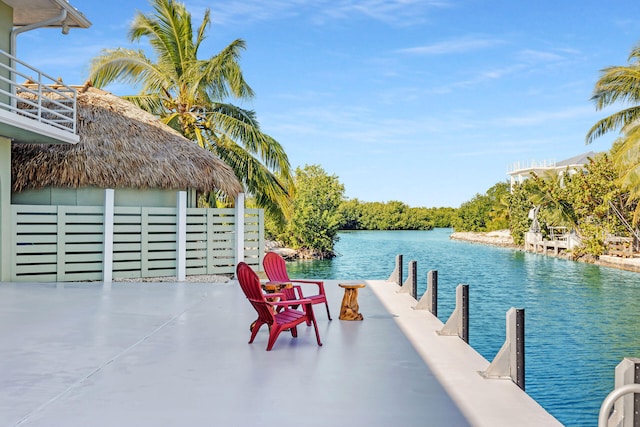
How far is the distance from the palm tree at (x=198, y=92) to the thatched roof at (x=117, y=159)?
3.77 meters

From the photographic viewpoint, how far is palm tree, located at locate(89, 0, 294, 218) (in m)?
18.7

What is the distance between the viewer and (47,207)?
40.7 ft

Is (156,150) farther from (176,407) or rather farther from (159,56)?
(176,407)

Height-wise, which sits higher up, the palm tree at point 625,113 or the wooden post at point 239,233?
the palm tree at point 625,113

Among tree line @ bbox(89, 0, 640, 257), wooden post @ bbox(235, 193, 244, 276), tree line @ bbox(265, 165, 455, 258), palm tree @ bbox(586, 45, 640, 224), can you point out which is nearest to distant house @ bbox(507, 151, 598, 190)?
tree line @ bbox(265, 165, 455, 258)

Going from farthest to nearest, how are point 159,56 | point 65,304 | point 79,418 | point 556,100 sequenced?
point 556,100 < point 159,56 < point 65,304 < point 79,418

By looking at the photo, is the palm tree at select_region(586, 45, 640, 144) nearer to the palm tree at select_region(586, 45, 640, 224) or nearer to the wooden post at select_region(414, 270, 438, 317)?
the palm tree at select_region(586, 45, 640, 224)

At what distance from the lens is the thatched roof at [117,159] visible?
42.9ft

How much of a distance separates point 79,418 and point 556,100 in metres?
51.6

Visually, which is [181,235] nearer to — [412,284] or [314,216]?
[412,284]

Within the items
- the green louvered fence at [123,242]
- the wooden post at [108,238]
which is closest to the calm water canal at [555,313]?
the green louvered fence at [123,242]

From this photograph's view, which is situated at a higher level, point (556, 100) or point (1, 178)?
point (556, 100)

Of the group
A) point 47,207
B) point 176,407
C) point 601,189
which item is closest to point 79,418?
point 176,407

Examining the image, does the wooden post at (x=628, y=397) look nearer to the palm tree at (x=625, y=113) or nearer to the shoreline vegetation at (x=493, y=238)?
the palm tree at (x=625, y=113)
